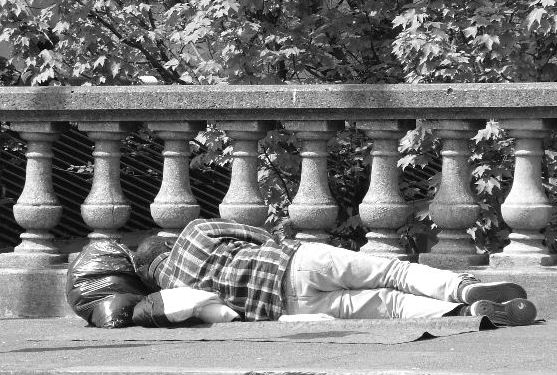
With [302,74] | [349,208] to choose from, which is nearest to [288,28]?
[302,74]

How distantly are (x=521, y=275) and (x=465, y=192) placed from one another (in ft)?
1.81

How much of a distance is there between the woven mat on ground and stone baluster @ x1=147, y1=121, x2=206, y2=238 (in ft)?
3.35

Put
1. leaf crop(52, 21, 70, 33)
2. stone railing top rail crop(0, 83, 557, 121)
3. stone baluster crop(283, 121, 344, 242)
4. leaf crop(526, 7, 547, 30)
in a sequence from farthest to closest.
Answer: leaf crop(52, 21, 70, 33), leaf crop(526, 7, 547, 30), stone baluster crop(283, 121, 344, 242), stone railing top rail crop(0, 83, 557, 121)

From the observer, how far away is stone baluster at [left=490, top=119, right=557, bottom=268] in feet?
23.1

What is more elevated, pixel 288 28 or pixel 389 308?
pixel 288 28

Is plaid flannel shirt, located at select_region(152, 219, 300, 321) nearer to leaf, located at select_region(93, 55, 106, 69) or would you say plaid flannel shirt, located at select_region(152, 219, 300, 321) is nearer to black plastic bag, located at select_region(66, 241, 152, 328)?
black plastic bag, located at select_region(66, 241, 152, 328)

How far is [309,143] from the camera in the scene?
24.2ft

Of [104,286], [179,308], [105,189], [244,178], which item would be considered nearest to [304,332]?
[179,308]

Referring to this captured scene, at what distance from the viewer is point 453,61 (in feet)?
30.4

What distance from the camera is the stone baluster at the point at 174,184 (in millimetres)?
7477

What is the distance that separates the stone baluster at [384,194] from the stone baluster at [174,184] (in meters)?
0.97

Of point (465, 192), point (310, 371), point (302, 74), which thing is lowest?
point (310, 371)

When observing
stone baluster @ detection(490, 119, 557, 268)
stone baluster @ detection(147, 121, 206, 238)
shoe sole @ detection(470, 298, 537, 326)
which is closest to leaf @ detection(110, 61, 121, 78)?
stone baluster @ detection(147, 121, 206, 238)

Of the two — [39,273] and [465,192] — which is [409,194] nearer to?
[465,192]
